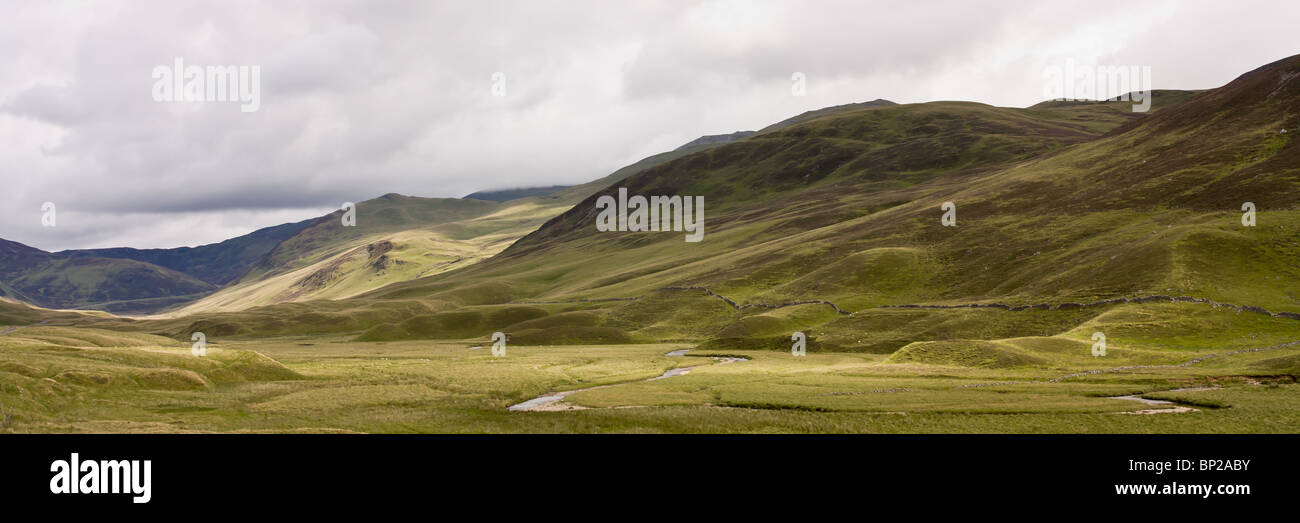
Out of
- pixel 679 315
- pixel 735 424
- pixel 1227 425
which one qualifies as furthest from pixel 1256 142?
pixel 735 424

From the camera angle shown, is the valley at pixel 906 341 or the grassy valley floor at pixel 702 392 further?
the valley at pixel 906 341

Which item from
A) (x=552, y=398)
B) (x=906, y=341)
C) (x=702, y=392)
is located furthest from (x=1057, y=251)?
(x=552, y=398)

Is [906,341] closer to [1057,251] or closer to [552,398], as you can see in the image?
[1057,251]

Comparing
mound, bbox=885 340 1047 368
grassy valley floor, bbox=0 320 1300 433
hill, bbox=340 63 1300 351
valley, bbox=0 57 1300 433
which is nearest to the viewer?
grassy valley floor, bbox=0 320 1300 433

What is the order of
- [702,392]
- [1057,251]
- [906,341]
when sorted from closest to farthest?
1. [702,392]
2. [906,341]
3. [1057,251]

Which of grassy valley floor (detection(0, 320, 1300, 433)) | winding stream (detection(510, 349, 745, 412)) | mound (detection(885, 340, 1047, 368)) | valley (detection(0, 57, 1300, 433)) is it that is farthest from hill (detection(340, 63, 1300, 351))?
winding stream (detection(510, 349, 745, 412))

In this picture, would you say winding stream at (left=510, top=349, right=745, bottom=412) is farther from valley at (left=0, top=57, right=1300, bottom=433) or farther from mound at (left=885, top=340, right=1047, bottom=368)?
mound at (left=885, top=340, right=1047, bottom=368)

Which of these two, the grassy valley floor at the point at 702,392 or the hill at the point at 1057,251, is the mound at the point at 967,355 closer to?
the grassy valley floor at the point at 702,392

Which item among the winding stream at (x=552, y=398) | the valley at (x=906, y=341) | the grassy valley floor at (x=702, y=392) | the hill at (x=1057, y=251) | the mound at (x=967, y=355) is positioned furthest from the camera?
the hill at (x=1057, y=251)

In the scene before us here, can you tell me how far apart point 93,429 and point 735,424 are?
40.9 metres

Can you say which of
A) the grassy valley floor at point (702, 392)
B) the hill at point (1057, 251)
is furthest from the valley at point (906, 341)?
the hill at point (1057, 251)
